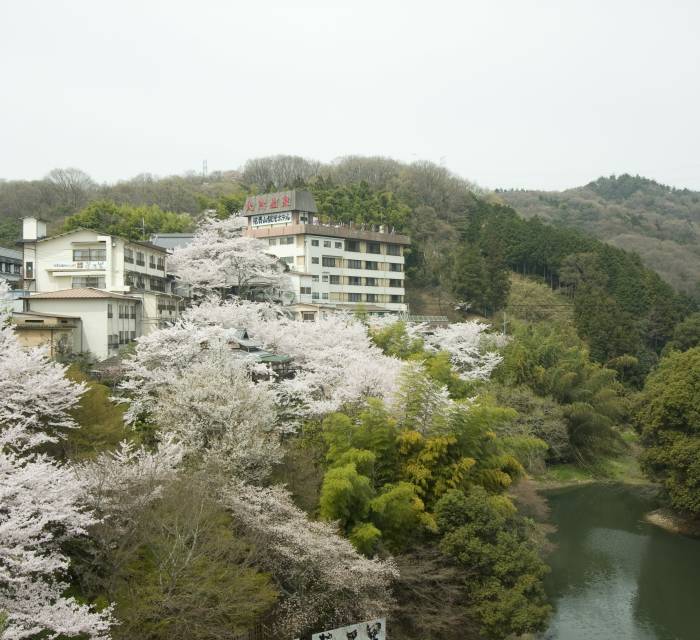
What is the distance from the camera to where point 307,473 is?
15.9m

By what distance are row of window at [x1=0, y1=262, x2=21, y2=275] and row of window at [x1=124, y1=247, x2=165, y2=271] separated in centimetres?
961

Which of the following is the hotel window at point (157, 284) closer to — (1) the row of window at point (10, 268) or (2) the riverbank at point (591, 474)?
(1) the row of window at point (10, 268)

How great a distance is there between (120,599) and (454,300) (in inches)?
1629

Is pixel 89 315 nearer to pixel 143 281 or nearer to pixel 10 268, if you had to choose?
pixel 143 281

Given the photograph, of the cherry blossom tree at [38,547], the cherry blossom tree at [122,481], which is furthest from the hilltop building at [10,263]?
the cherry blossom tree at [38,547]

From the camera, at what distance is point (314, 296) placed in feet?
140

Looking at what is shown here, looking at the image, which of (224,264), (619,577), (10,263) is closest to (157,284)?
(224,264)

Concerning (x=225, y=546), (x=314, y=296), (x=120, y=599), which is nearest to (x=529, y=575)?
(x=225, y=546)

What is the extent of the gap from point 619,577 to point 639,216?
80.6 m

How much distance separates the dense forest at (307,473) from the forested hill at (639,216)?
40.6 metres

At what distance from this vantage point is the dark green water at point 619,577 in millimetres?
17703

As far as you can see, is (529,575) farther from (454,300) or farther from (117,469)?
(454,300)

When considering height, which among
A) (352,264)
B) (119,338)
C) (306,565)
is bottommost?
(306,565)

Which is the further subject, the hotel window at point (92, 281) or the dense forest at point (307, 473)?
the hotel window at point (92, 281)
